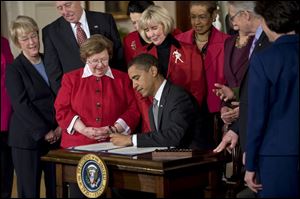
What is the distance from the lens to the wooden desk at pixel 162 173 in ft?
12.3

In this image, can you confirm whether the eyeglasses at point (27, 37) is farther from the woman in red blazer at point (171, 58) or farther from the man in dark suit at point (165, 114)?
the man in dark suit at point (165, 114)

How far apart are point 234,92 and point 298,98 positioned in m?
0.94

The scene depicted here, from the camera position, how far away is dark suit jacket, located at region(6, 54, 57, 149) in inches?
207

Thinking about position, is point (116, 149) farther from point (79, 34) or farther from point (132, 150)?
point (79, 34)

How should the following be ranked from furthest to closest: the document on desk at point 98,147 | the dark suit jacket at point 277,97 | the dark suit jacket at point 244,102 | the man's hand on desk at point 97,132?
the man's hand on desk at point 97,132, the document on desk at point 98,147, the dark suit jacket at point 244,102, the dark suit jacket at point 277,97

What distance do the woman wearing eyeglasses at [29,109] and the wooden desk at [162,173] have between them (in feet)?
4.05

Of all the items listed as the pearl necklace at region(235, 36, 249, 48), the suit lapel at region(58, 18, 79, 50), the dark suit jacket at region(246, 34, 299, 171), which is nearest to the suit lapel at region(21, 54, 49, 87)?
the suit lapel at region(58, 18, 79, 50)

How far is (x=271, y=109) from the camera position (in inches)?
134

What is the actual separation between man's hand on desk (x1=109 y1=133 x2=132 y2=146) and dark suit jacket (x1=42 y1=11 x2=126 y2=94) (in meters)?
0.89

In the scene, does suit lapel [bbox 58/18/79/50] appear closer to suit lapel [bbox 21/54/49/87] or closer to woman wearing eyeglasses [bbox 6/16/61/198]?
woman wearing eyeglasses [bbox 6/16/61/198]

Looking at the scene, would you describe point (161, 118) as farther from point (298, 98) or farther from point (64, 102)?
point (298, 98)

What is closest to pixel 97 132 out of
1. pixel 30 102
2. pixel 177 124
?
pixel 177 124

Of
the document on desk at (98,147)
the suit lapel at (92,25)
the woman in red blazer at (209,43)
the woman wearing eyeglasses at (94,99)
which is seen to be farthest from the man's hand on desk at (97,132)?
the suit lapel at (92,25)

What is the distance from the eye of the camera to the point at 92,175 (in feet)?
13.1
